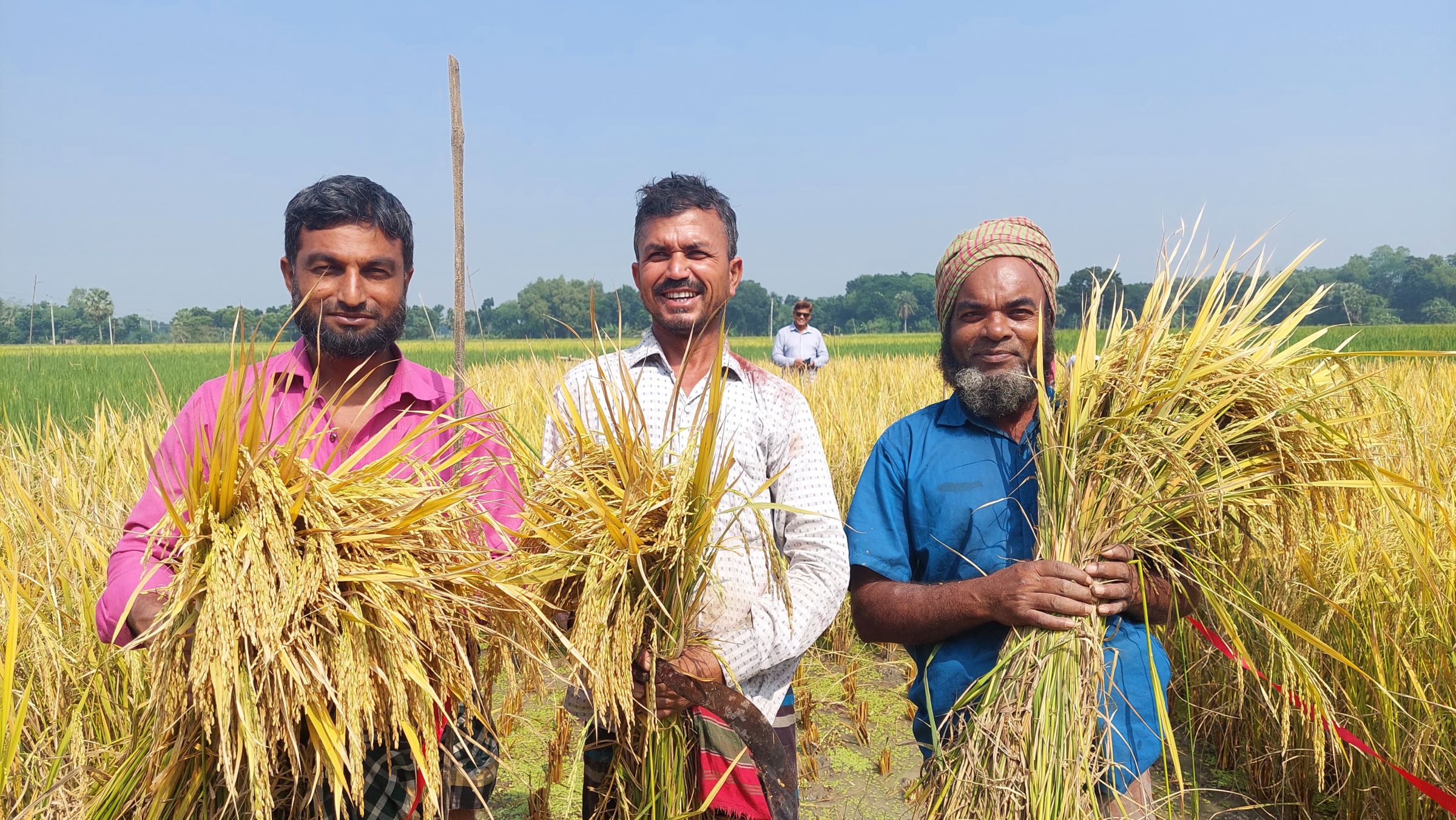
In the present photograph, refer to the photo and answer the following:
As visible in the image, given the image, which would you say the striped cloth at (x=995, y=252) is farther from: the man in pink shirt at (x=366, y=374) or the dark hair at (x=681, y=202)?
the man in pink shirt at (x=366, y=374)

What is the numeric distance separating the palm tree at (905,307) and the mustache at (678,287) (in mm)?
55999

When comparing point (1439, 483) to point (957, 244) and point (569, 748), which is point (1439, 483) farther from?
point (569, 748)

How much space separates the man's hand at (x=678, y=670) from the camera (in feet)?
5.23

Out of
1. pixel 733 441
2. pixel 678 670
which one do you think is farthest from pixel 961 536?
pixel 678 670

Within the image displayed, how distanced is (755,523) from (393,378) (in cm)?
89

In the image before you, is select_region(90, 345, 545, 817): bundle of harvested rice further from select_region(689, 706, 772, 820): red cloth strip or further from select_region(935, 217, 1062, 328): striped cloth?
select_region(935, 217, 1062, 328): striped cloth

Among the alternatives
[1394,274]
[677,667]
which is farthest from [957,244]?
[1394,274]

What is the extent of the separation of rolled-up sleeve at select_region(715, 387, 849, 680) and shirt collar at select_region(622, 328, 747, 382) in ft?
0.43

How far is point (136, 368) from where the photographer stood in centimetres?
1416

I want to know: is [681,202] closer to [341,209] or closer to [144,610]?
[341,209]

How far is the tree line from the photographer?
207cm

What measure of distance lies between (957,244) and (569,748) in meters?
2.38

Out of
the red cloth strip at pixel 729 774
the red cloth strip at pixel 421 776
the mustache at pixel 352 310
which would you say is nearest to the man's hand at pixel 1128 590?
the red cloth strip at pixel 729 774

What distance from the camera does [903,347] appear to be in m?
29.7
